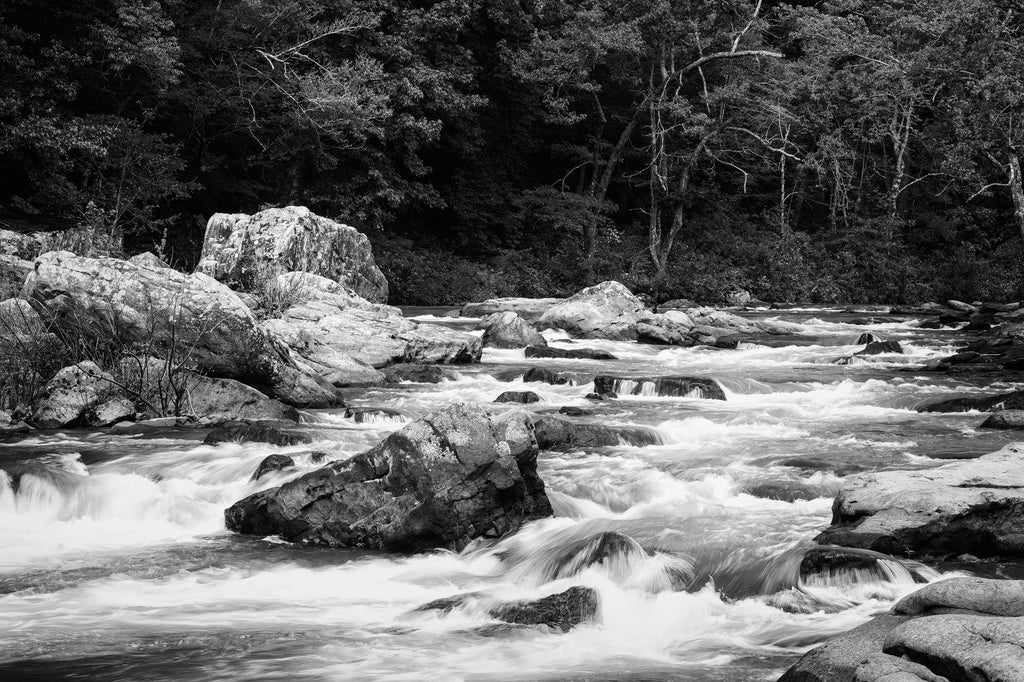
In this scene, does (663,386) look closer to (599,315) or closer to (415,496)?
(415,496)

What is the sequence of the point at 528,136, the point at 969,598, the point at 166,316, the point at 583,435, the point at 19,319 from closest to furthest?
the point at 969,598 < the point at 583,435 < the point at 19,319 < the point at 166,316 < the point at 528,136

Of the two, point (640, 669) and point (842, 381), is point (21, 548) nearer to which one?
point (640, 669)

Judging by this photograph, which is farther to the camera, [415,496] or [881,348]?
[881,348]

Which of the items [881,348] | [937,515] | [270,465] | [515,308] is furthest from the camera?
[515,308]

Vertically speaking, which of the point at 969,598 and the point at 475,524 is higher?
the point at 969,598

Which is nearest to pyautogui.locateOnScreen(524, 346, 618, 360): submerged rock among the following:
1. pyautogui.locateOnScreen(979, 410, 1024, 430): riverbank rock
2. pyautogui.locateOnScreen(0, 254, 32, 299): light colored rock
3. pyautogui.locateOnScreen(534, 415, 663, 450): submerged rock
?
pyautogui.locateOnScreen(534, 415, 663, 450): submerged rock

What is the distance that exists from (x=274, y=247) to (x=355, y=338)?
23.6 feet

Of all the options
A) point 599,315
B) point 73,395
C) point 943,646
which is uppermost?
point 73,395

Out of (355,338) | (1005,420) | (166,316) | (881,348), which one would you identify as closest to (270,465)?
(166,316)

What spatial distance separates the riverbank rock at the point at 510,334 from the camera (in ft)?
58.1

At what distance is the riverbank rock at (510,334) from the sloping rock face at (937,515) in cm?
1147

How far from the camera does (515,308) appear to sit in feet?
79.5

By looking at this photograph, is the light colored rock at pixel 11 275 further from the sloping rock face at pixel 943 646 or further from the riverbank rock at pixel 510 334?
the sloping rock face at pixel 943 646

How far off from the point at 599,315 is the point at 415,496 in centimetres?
1461
